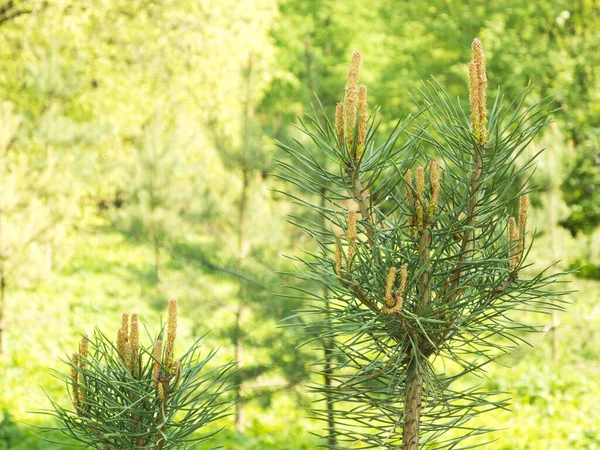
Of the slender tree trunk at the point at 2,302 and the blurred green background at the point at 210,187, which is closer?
the blurred green background at the point at 210,187

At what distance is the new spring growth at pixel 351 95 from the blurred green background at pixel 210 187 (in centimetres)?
103

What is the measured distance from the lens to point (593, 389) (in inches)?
343

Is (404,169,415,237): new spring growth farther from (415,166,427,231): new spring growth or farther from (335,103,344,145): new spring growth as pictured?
(335,103,344,145): new spring growth

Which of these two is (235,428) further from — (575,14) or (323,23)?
(323,23)

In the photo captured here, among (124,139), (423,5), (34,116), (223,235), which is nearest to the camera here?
(223,235)

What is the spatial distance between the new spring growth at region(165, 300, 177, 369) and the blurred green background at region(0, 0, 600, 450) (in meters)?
0.96

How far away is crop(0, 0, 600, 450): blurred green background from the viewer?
19.7 feet

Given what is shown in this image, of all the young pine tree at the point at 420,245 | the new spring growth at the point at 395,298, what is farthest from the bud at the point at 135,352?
the new spring growth at the point at 395,298

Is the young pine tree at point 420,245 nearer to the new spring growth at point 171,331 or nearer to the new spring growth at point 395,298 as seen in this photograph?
the new spring growth at point 395,298

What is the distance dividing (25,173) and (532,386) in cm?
708

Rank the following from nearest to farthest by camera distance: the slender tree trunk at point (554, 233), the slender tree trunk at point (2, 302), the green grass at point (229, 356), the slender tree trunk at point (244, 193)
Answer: the slender tree trunk at point (244, 193)
the green grass at point (229, 356)
the slender tree trunk at point (2, 302)
the slender tree trunk at point (554, 233)

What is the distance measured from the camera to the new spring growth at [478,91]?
3.32 ft

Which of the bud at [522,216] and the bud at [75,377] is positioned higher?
the bud at [522,216]

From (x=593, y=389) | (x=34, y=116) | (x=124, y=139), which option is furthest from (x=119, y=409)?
(x=124, y=139)
